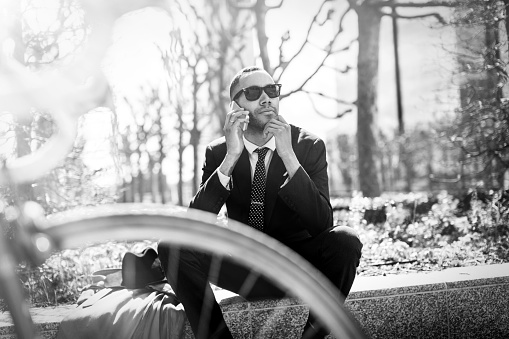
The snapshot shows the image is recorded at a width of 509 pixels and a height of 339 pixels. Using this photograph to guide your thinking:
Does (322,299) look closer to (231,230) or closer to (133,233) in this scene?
(231,230)

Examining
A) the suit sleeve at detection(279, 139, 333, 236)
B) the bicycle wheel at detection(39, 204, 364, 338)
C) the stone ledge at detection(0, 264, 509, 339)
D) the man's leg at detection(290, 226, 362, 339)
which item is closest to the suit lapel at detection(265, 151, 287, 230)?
the suit sleeve at detection(279, 139, 333, 236)

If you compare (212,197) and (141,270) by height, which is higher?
(212,197)

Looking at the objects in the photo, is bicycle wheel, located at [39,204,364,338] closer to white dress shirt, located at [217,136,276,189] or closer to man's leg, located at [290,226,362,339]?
man's leg, located at [290,226,362,339]

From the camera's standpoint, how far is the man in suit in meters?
2.85

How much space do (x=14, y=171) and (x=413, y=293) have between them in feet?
8.80

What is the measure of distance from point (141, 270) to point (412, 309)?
1.60 meters

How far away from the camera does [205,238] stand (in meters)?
1.37

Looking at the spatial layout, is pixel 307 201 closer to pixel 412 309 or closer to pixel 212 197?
pixel 212 197

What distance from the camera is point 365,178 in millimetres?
10000

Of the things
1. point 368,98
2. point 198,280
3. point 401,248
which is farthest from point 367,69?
point 198,280

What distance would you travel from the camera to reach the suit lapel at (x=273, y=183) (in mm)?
3393

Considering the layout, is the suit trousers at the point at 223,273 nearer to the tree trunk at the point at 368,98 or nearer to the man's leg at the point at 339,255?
the man's leg at the point at 339,255

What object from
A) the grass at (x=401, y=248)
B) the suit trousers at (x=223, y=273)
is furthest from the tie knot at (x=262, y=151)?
the grass at (x=401, y=248)

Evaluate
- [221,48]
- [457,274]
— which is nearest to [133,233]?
[457,274]
